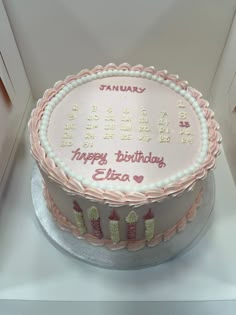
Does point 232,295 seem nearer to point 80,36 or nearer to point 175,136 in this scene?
point 175,136

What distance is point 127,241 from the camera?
103 centimetres

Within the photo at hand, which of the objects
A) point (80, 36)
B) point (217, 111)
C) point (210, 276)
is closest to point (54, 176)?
point (210, 276)

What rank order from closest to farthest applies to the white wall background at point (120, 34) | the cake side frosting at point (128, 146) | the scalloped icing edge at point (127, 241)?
the cake side frosting at point (128, 146)
the scalloped icing edge at point (127, 241)
the white wall background at point (120, 34)

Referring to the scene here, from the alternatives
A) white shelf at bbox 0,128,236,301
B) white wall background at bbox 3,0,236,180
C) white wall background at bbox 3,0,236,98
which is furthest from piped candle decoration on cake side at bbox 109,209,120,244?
white wall background at bbox 3,0,236,98

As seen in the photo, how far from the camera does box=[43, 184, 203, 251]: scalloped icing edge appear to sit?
1031 mm

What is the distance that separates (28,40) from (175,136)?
2.21 feet

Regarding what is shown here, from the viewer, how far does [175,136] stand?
3.26 ft

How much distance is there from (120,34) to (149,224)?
2.30ft

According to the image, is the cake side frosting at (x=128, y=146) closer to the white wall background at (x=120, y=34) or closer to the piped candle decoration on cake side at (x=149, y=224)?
the piped candle decoration on cake side at (x=149, y=224)

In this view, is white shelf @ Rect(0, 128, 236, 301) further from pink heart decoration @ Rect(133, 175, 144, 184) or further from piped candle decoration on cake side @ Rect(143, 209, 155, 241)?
pink heart decoration @ Rect(133, 175, 144, 184)

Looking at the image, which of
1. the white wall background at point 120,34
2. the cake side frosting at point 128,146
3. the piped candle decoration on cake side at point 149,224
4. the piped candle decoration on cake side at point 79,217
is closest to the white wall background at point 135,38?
the white wall background at point 120,34

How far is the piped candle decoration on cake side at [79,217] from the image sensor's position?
94cm

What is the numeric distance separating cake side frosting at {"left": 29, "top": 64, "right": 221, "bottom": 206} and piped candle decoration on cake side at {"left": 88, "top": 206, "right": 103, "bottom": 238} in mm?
52

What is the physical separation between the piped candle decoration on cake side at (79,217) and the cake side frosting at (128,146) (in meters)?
0.06
